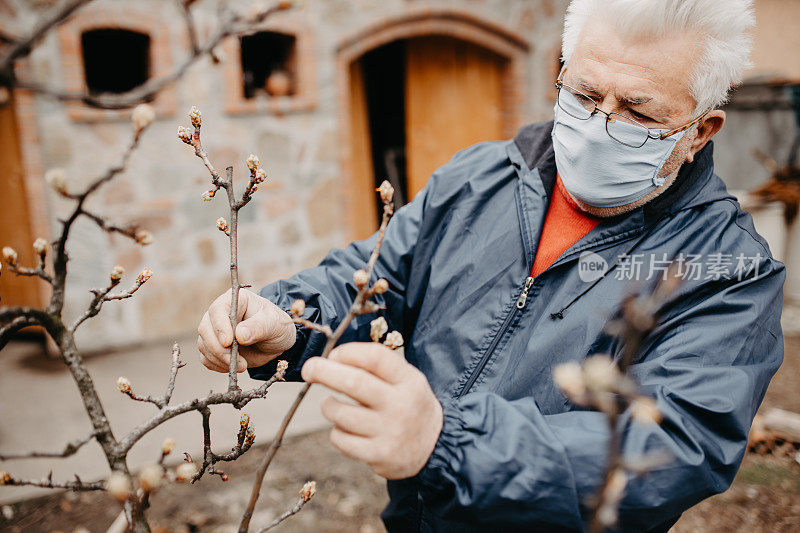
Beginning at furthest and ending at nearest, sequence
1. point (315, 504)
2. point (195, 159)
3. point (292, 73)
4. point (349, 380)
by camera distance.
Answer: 1. point (292, 73)
2. point (195, 159)
3. point (315, 504)
4. point (349, 380)

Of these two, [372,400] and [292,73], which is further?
[292,73]

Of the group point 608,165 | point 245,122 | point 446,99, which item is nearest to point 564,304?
point 608,165

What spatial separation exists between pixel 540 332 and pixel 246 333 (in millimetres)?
744

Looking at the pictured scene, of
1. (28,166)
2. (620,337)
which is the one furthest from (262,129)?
(620,337)

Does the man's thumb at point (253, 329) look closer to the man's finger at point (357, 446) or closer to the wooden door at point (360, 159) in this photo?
the man's finger at point (357, 446)

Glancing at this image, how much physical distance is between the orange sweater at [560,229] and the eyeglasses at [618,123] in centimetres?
23

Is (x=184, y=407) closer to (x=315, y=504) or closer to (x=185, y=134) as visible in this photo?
(x=185, y=134)

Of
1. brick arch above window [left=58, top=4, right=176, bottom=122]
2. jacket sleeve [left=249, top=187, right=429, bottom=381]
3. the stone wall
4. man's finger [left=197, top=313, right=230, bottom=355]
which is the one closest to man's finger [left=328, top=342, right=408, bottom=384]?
man's finger [left=197, top=313, right=230, bottom=355]

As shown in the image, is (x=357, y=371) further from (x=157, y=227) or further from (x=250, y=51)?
(x=250, y=51)

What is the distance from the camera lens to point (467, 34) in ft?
18.4

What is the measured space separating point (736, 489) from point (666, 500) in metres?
2.88

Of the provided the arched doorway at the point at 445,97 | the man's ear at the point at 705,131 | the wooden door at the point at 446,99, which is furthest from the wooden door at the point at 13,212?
the man's ear at the point at 705,131

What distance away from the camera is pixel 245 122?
4949mm

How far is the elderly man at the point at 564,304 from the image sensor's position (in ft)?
3.44
